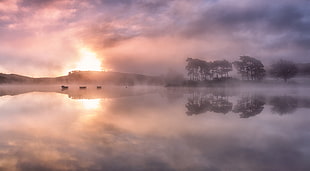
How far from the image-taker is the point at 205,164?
334 inches

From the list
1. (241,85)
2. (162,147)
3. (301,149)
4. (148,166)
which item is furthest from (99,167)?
(241,85)

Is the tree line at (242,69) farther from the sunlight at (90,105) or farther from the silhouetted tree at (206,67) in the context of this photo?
the sunlight at (90,105)

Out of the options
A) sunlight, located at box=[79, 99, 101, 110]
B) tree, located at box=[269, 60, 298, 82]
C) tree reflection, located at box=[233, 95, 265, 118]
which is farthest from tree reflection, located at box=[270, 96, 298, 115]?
tree, located at box=[269, 60, 298, 82]

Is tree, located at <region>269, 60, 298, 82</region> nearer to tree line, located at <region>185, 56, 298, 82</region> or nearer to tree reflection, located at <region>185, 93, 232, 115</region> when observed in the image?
tree line, located at <region>185, 56, 298, 82</region>

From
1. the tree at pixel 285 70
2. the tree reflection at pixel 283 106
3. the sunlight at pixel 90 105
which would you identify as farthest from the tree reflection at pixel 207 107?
the tree at pixel 285 70

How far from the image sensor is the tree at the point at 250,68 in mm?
115000

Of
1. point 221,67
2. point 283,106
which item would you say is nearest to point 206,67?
point 221,67

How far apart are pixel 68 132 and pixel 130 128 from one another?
390 centimetres

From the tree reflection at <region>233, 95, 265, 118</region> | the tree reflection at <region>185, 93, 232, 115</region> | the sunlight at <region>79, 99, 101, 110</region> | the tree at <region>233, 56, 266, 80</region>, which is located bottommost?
the tree reflection at <region>233, 95, 265, 118</region>

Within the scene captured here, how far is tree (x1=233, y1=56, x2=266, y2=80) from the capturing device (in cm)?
11500

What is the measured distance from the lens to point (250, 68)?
116 meters

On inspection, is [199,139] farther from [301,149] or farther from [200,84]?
[200,84]

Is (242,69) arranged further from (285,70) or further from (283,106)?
(283,106)

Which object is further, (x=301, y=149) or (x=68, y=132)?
(x=68, y=132)
